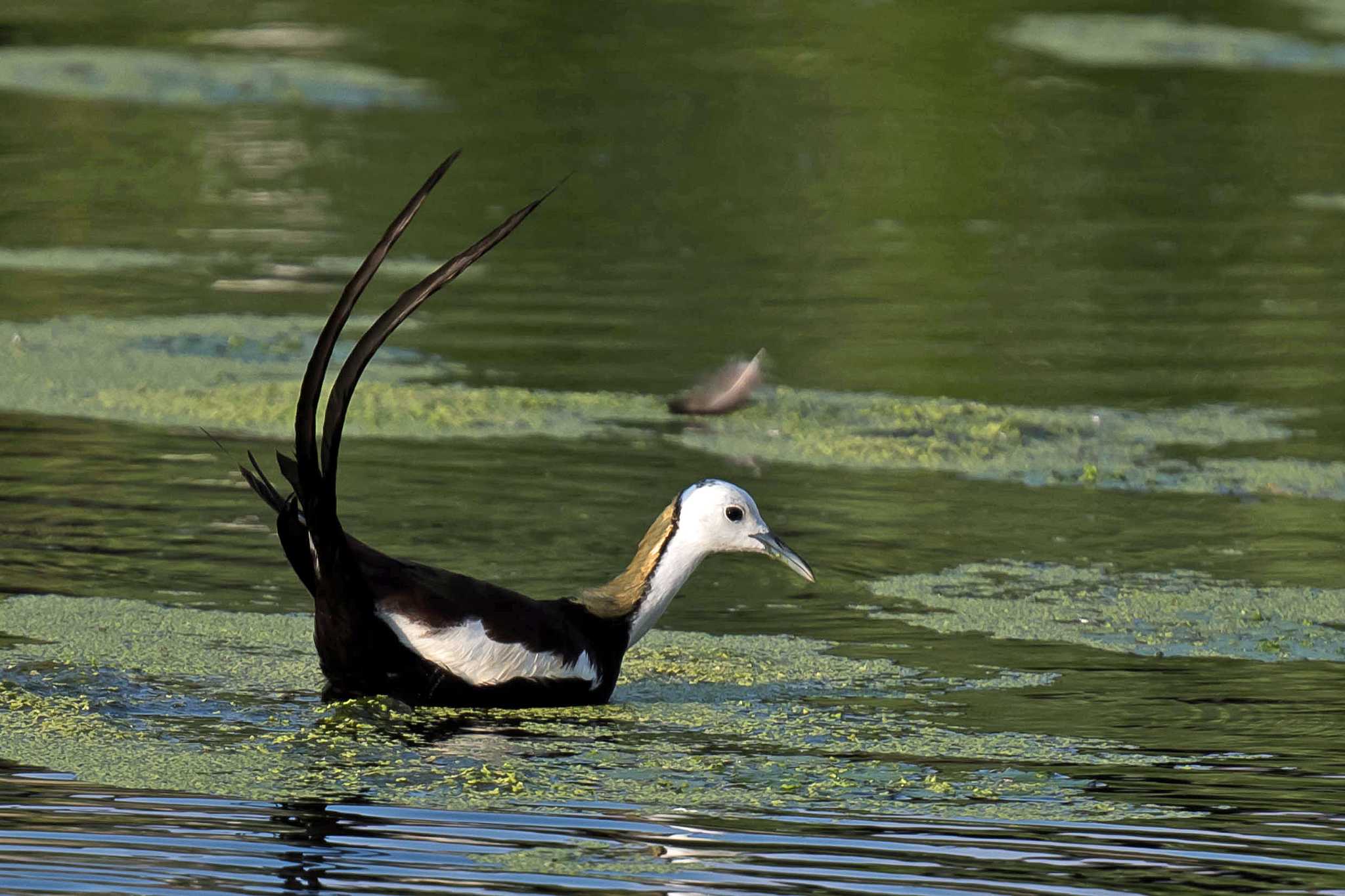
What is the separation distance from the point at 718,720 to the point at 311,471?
1.23m

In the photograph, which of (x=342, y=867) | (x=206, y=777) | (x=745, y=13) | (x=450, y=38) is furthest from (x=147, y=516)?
(x=745, y=13)

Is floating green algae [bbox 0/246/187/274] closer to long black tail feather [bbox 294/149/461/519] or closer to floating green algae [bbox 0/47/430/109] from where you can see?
floating green algae [bbox 0/47/430/109]

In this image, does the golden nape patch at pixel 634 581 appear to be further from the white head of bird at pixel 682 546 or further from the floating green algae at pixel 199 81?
the floating green algae at pixel 199 81

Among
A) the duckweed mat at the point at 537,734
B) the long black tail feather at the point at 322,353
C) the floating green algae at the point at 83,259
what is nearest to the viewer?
the long black tail feather at the point at 322,353

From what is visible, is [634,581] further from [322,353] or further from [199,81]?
[199,81]

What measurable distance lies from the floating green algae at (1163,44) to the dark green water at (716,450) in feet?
0.27

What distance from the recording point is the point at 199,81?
63.6ft

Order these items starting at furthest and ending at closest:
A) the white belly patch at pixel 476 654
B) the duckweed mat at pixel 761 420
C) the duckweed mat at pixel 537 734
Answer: the duckweed mat at pixel 761 420 < the white belly patch at pixel 476 654 < the duckweed mat at pixel 537 734

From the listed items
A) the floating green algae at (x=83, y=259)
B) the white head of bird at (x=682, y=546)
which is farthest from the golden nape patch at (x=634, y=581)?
the floating green algae at (x=83, y=259)

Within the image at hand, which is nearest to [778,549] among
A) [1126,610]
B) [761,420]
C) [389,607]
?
[389,607]

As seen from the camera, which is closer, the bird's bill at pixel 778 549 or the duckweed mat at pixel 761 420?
the bird's bill at pixel 778 549

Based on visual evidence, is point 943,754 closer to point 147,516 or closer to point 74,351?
point 147,516

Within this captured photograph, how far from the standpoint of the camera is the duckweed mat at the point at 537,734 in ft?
17.4

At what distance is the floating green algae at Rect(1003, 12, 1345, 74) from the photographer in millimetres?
20781
